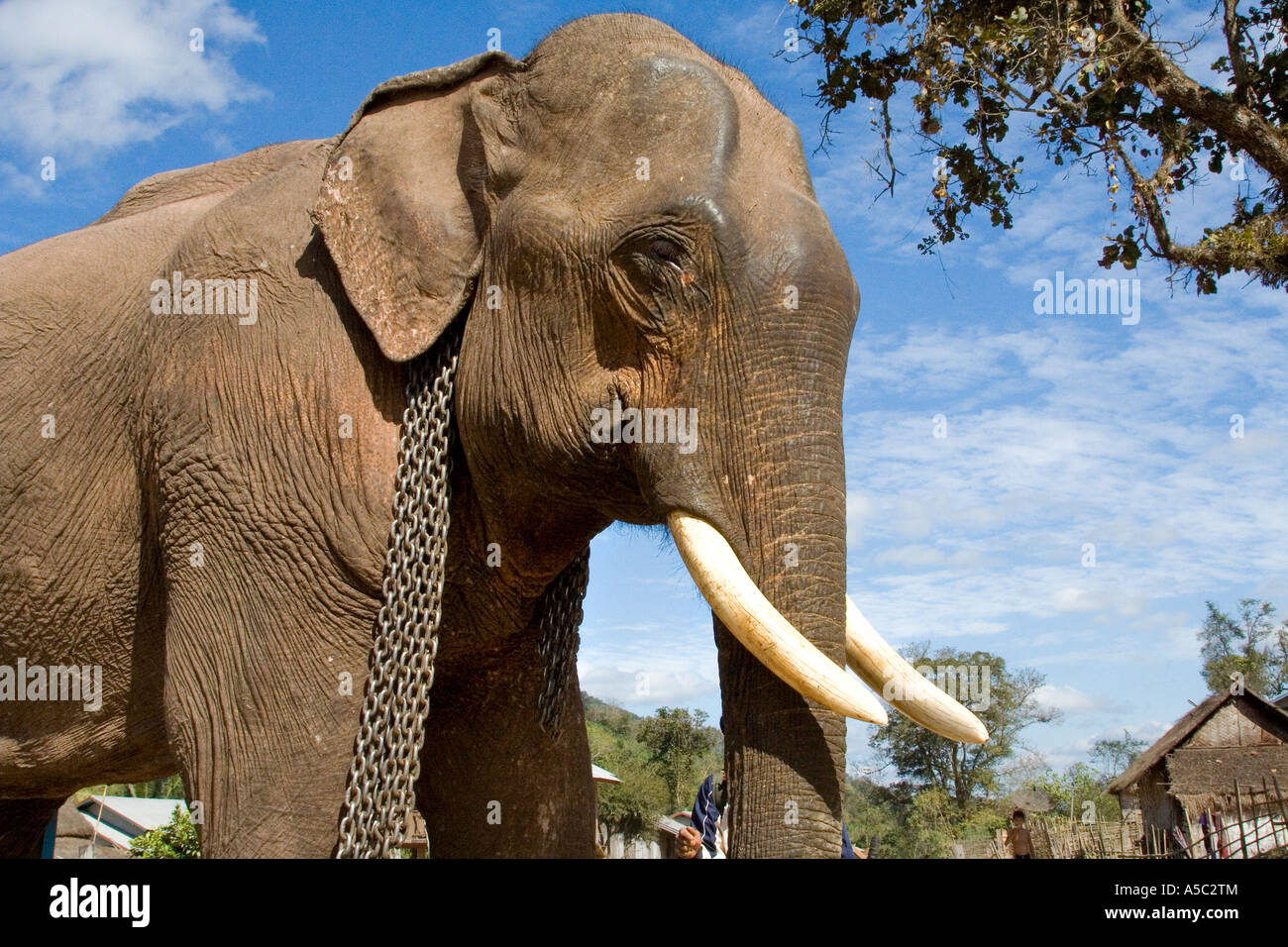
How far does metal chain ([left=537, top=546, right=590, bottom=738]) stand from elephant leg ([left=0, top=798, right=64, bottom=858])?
270 centimetres

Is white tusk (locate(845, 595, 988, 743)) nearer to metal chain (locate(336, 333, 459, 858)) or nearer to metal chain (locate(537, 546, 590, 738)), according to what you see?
metal chain (locate(537, 546, 590, 738))

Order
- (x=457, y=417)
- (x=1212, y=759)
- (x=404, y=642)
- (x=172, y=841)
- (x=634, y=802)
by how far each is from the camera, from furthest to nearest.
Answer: (x=634, y=802) < (x=1212, y=759) < (x=172, y=841) < (x=457, y=417) < (x=404, y=642)

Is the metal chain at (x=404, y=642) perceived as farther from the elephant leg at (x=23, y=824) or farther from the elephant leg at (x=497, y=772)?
the elephant leg at (x=23, y=824)

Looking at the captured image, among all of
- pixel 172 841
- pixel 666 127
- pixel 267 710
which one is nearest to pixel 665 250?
pixel 666 127

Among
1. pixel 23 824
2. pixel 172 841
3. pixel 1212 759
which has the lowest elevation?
pixel 1212 759

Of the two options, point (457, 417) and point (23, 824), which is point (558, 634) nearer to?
point (457, 417)

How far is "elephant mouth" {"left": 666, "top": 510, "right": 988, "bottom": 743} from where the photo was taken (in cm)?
321

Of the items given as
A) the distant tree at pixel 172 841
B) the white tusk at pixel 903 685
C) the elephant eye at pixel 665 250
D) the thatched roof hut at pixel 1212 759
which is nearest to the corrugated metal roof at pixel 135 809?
the distant tree at pixel 172 841

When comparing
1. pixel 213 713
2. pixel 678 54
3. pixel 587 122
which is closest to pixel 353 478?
pixel 213 713

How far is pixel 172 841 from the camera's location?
1759cm

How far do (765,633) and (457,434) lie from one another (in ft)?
4.77

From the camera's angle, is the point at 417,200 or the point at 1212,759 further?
the point at 1212,759

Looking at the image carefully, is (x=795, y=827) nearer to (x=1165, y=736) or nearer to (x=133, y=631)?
(x=133, y=631)

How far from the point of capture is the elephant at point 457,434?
3549 mm
